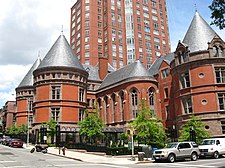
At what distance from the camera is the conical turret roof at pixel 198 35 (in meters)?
42.1

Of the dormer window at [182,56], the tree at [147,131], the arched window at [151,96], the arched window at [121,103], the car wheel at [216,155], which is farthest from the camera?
the arched window at [121,103]

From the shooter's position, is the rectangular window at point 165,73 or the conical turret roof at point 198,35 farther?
the rectangular window at point 165,73

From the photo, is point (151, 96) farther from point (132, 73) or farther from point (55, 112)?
point (55, 112)

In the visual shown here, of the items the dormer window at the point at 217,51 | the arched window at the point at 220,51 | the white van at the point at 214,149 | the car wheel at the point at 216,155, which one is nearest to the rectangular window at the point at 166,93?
the dormer window at the point at 217,51

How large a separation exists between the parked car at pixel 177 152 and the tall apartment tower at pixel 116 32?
66.6m

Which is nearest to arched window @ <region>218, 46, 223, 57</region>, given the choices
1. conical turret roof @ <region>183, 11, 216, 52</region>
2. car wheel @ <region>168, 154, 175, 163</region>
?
conical turret roof @ <region>183, 11, 216, 52</region>

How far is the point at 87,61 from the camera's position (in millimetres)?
89438

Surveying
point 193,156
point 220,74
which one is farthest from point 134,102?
point 193,156

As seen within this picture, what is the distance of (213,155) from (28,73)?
60324 millimetres

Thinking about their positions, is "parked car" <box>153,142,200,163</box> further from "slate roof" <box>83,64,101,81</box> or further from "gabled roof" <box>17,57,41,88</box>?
"gabled roof" <box>17,57,41,88</box>

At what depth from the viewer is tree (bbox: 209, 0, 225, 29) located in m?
11.3

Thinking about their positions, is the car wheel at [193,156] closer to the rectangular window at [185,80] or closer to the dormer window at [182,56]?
the rectangular window at [185,80]

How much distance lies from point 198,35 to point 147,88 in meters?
13.9

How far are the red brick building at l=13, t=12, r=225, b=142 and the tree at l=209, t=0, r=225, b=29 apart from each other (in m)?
29.5
